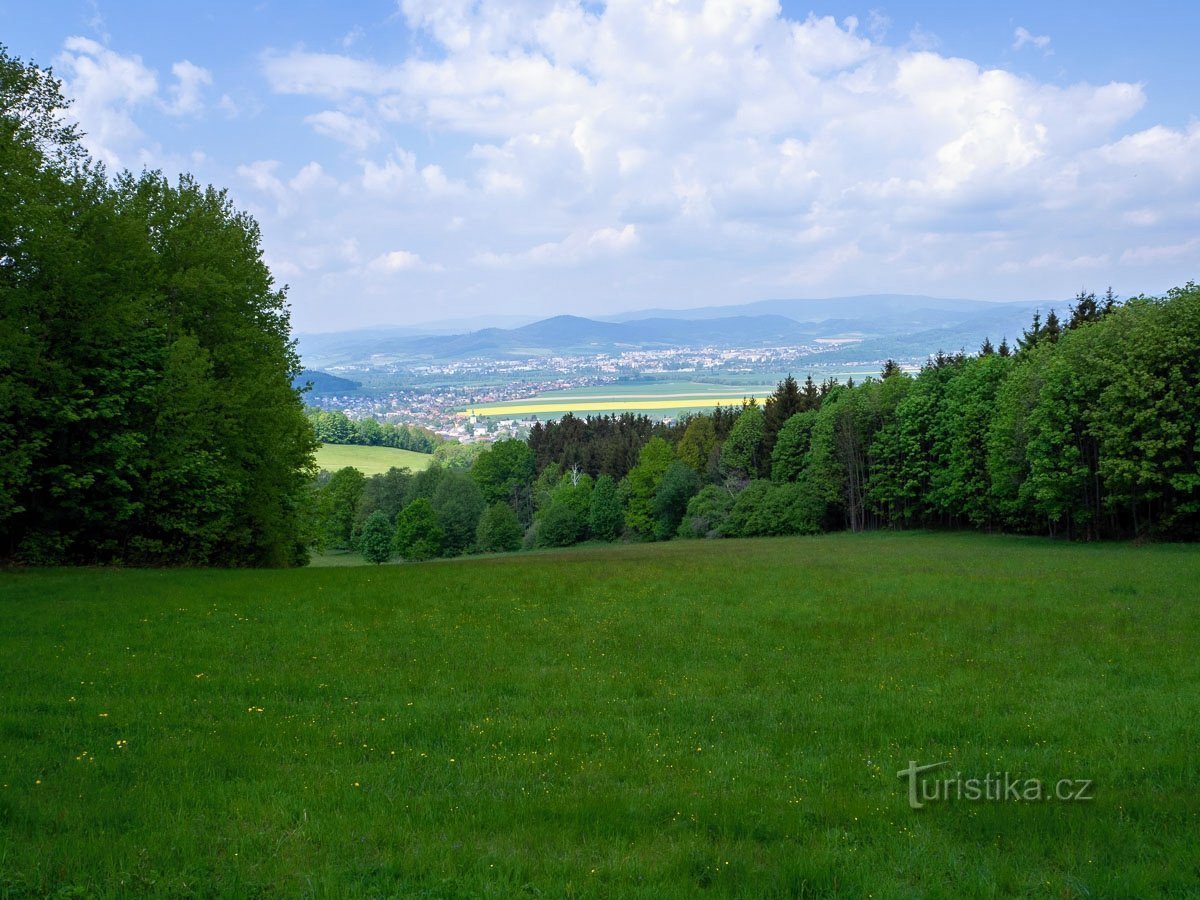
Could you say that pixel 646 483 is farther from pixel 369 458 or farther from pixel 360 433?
pixel 360 433

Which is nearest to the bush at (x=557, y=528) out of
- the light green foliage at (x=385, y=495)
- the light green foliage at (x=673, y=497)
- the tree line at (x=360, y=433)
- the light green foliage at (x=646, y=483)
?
the light green foliage at (x=646, y=483)

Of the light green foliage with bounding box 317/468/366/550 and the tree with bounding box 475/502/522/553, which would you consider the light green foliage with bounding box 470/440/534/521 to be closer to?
the light green foliage with bounding box 317/468/366/550

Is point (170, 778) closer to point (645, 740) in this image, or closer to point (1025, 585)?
point (645, 740)

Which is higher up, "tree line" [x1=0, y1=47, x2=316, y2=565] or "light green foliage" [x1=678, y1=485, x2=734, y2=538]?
"tree line" [x1=0, y1=47, x2=316, y2=565]

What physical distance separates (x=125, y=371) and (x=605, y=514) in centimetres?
8246

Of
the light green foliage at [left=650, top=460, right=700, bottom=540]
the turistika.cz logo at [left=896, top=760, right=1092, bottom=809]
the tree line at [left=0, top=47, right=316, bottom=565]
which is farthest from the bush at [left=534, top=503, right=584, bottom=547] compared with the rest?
the turistika.cz logo at [left=896, top=760, right=1092, bottom=809]

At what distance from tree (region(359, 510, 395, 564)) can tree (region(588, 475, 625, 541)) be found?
87.9 feet

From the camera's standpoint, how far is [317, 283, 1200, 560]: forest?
45219 millimetres

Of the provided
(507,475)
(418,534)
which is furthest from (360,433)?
(418,534)

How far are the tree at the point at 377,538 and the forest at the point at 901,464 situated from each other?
0.71 feet

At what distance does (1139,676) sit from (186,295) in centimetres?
3513

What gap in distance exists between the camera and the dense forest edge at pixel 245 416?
27.3 metres

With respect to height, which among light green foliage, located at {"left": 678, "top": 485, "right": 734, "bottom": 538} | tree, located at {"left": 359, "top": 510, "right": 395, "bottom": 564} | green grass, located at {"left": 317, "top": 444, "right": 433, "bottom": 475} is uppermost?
green grass, located at {"left": 317, "top": 444, "right": 433, "bottom": 475}

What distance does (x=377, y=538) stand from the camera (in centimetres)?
10419
